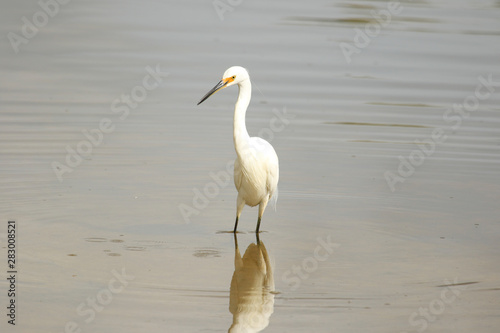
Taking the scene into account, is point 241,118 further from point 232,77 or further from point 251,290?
point 251,290

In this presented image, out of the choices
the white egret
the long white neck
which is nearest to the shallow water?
the white egret

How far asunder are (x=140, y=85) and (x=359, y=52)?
528 cm

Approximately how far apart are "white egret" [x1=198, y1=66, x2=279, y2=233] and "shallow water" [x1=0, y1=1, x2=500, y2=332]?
353 millimetres

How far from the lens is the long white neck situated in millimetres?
7297

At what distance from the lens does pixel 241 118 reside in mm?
7301

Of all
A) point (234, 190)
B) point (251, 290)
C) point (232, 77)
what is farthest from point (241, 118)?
point (234, 190)

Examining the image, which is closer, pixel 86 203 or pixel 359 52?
pixel 86 203

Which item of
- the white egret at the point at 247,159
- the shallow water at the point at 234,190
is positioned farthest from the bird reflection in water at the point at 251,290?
the white egret at the point at 247,159

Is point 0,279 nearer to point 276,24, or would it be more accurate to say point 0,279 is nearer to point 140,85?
point 140,85

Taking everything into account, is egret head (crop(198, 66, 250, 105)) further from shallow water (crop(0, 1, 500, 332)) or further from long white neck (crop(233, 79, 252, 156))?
shallow water (crop(0, 1, 500, 332))

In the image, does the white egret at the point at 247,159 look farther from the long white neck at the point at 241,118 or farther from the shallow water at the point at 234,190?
the shallow water at the point at 234,190

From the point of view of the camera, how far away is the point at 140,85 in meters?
13.0

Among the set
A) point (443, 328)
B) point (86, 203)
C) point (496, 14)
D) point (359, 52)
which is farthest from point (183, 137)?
point (496, 14)

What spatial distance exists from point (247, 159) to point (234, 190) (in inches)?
59.2
